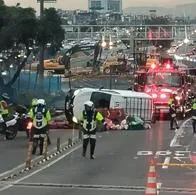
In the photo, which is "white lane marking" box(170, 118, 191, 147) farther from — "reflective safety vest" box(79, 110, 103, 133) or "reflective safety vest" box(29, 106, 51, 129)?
"reflective safety vest" box(29, 106, 51, 129)

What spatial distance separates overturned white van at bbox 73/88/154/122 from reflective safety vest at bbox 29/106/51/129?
13.7m

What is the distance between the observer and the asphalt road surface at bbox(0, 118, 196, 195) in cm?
1426

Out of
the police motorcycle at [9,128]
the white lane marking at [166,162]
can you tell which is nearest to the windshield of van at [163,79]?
the police motorcycle at [9,128]

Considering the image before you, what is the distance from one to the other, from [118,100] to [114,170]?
58.2ft

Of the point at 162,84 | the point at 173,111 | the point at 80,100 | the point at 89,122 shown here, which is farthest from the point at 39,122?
the point at 162,84

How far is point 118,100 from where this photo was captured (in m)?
35.5

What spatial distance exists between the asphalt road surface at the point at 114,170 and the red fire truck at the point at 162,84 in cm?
1286

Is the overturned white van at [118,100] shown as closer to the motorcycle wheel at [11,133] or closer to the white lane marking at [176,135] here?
the white lane marking at [176,135]

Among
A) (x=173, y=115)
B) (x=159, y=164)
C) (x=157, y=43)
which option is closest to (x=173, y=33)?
(x=157, y=43)

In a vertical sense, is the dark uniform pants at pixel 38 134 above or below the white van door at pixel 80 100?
above

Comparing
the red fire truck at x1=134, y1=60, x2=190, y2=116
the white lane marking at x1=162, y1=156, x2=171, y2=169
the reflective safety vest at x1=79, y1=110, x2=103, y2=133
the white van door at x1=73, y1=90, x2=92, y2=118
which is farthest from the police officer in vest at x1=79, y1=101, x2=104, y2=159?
the red fire truck at x1=134, y1=60, x2=190, y2=116

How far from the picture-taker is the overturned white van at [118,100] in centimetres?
3503

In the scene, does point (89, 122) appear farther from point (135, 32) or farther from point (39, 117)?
point (135, 32)

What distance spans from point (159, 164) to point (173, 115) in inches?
586
